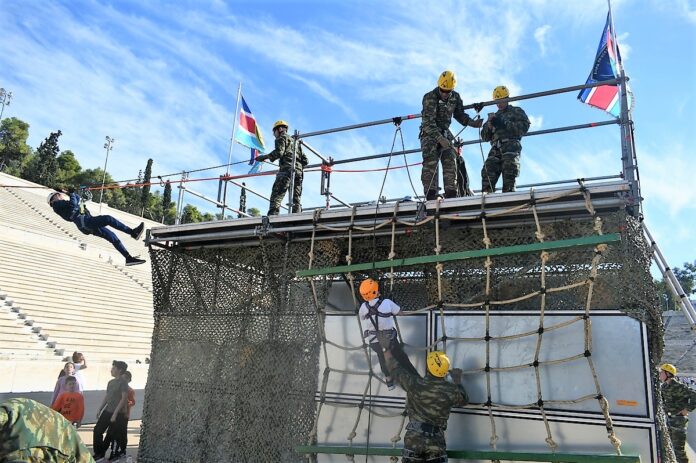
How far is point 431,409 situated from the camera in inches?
179

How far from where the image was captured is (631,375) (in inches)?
172

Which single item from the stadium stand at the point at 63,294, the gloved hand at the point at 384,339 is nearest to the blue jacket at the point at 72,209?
the gloved hand at the point at 384,339

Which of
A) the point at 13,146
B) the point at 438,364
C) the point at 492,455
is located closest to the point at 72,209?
the point at 438,364

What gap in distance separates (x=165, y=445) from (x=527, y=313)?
465 centimetres

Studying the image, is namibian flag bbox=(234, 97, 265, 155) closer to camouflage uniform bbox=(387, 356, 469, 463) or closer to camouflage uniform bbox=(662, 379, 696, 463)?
camouflage uniform bbox=(387, 356, 469, 463)

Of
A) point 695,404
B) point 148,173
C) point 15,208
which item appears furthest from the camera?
point 148,173

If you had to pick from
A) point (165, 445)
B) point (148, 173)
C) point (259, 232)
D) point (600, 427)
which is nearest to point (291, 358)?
point (259, 232)

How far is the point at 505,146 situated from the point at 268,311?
3.50 metres

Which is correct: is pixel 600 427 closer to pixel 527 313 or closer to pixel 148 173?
pixel 527 313

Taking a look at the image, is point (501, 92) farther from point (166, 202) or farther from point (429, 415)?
point (166, 202)

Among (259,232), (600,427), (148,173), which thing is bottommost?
(600,427)

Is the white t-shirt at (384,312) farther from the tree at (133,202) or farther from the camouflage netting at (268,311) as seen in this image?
the tree at (133,202)

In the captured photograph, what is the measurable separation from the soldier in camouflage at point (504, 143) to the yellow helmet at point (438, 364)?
2.25m

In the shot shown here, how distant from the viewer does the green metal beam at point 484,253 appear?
4.32 metres
